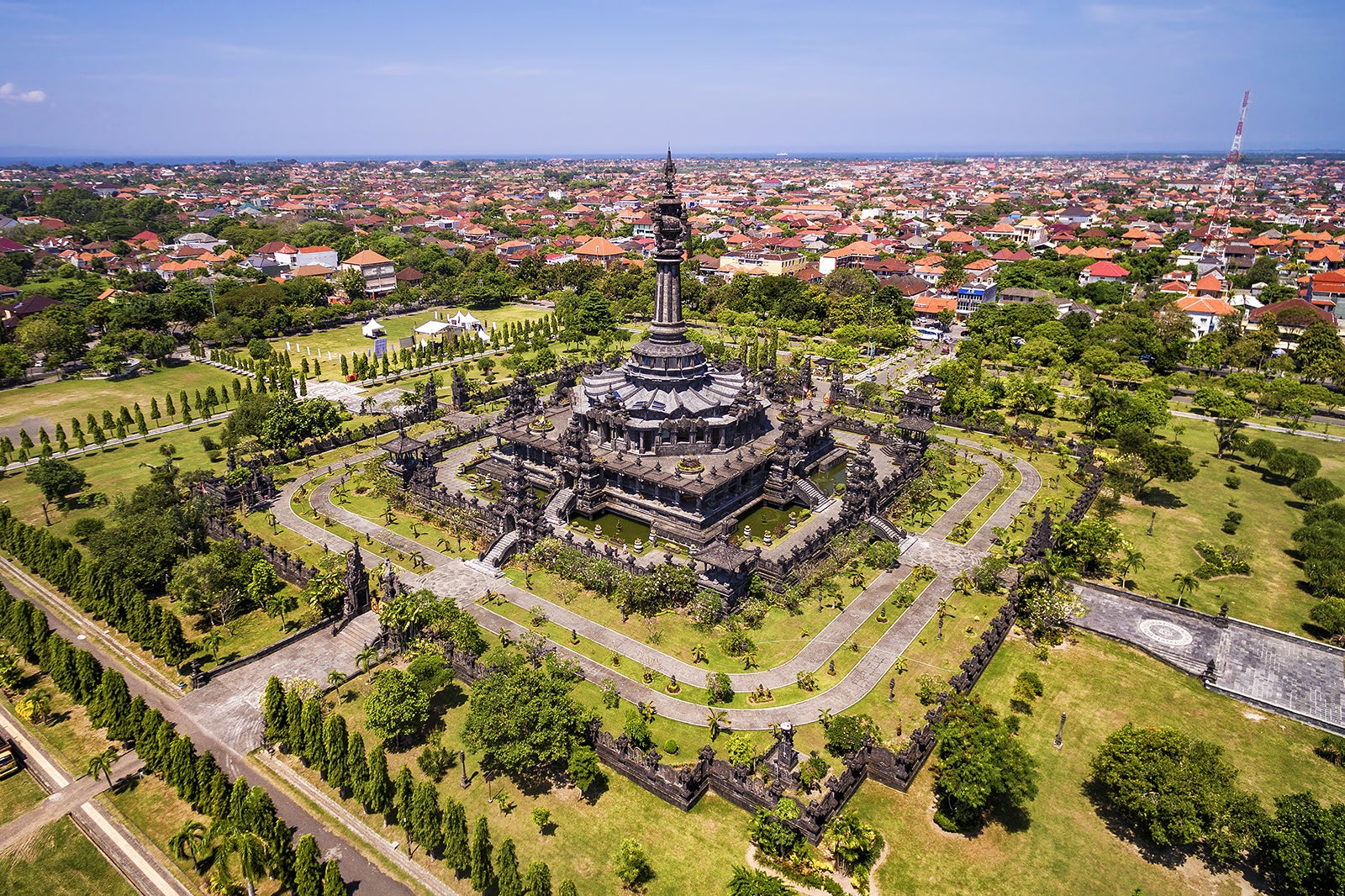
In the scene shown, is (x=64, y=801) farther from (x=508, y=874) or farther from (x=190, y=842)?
(x=508, y=874)

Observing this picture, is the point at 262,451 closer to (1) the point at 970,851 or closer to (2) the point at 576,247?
(1) the point at 970,851

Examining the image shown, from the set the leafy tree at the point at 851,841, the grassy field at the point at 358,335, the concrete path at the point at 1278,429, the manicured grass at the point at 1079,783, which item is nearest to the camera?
the leafy tree at the point at 851,841

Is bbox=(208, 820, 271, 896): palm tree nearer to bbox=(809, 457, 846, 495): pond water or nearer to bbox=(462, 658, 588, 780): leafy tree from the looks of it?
bbox=(462, 658, 588, 780): leafy tree

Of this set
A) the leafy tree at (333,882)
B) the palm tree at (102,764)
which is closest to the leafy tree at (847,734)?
the leafy tree at (333,882)

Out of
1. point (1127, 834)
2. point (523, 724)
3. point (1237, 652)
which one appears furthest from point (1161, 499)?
point (523, 724)

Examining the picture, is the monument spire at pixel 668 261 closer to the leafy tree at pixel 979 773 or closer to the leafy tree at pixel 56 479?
the leafy tree at pixel 979 773
